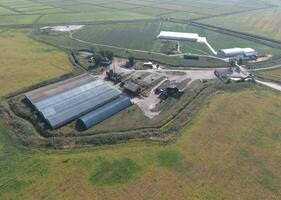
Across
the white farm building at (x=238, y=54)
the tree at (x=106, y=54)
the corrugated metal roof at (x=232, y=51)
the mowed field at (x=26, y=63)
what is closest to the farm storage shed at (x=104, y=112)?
the mowed field at (x=26, y=63)

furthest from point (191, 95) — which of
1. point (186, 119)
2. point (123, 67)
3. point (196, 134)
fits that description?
point (123, 67)

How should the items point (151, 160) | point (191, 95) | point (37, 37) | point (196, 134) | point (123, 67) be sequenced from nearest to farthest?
point (151, 160) → point (196, 134) → point (191, 95) → point (123, 67) → point (37, 37)

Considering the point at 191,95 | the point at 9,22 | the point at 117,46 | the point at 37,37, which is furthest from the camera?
the point at 9,22

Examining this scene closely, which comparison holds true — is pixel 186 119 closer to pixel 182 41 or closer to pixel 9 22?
pixel 182 41

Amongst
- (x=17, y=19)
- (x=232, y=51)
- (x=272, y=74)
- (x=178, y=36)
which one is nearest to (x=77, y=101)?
(x=272, y=74)

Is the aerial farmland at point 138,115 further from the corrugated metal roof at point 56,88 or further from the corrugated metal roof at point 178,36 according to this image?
the corrugated metal roof at point 178,36
